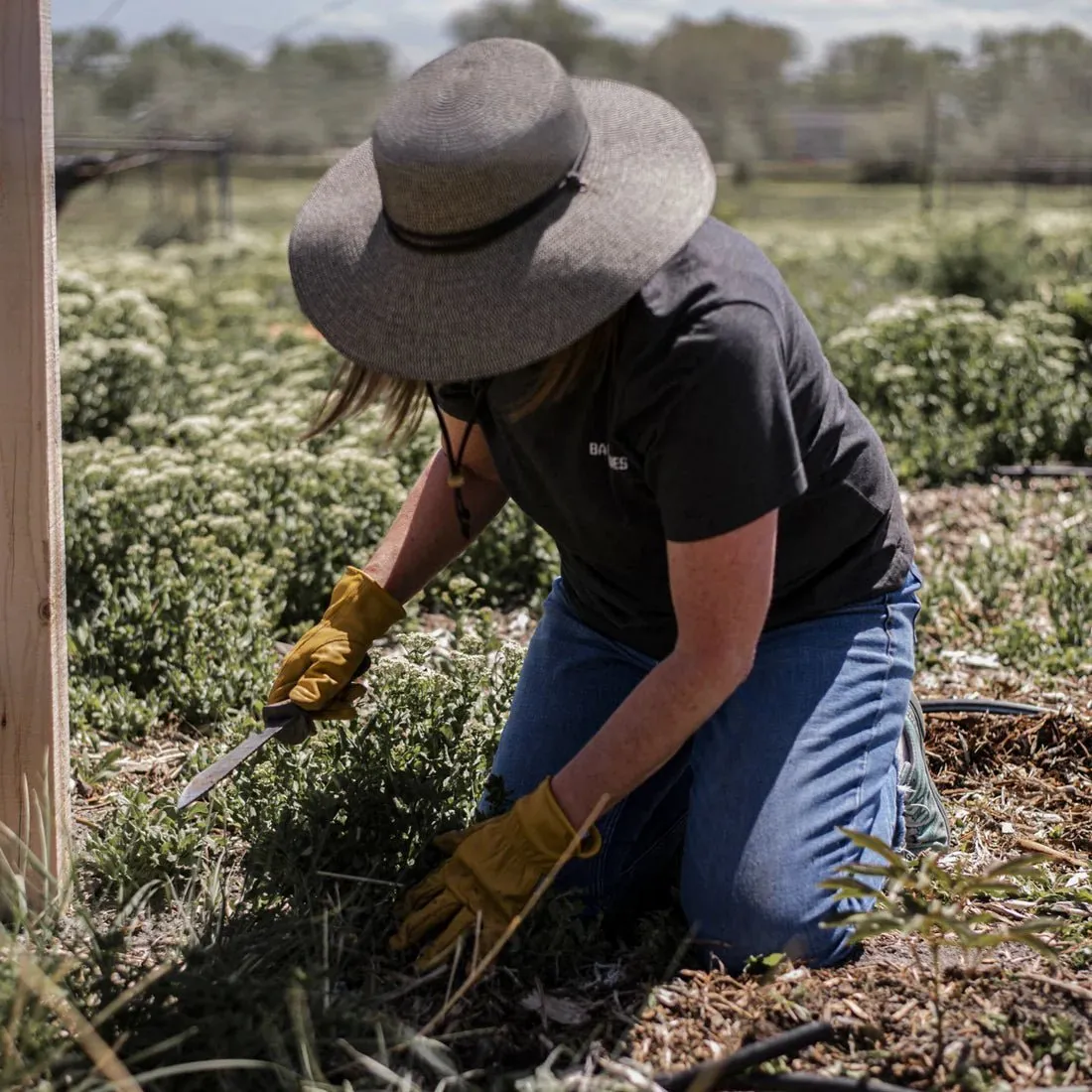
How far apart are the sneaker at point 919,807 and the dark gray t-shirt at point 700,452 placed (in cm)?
36

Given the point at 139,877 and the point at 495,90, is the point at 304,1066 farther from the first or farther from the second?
the point at 495,90

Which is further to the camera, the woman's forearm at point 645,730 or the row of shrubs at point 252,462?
the row of shrubs at point 252,462

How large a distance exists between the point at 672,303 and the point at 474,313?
0.89 ft

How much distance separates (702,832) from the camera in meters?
2.37

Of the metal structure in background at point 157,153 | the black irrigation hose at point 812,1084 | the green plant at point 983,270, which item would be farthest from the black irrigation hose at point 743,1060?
the metal structure in background at point 157,153

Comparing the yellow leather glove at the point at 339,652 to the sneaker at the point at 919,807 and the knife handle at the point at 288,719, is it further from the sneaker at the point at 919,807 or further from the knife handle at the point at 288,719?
the sneaker at the point at 919,807

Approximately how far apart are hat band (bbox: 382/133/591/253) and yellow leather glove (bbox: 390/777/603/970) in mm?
788

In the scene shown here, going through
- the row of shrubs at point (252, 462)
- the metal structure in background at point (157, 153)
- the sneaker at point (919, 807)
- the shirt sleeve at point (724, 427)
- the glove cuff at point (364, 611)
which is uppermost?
the shirt sleeve at point (724, 427)

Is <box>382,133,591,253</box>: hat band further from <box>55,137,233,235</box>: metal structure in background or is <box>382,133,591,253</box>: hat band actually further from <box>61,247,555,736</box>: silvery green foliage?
<box>55,137,233,235</box>: metal structure in background

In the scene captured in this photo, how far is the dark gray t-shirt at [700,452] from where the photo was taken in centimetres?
187

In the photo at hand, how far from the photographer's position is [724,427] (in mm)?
1868

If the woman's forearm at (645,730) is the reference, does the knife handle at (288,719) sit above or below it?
below

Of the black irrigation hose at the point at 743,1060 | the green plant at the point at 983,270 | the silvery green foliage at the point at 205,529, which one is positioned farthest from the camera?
the green plant at the point at 983,270

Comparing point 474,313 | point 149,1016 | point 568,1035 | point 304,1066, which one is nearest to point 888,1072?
point 568,1035
